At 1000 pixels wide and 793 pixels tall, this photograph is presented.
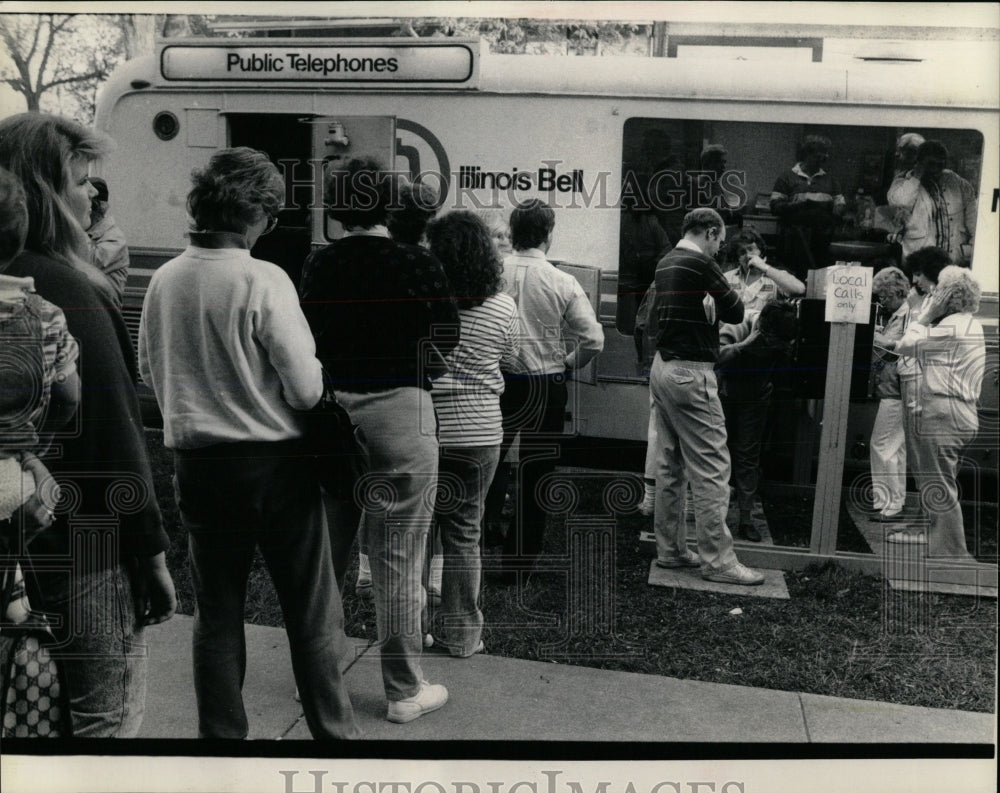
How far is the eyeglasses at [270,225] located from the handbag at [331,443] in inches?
23.0

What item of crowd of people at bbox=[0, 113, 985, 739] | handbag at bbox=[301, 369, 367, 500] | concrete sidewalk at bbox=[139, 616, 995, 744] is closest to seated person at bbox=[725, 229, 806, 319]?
crowd of people at bbox=[0, 113, 985, 739]

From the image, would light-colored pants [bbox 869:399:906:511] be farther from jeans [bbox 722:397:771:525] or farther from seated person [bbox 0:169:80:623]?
seated person [bbox 0:169:80:623]

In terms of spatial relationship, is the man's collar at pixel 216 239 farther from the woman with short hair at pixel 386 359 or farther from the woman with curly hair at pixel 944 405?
the woman with curly hair at pixel 944 405

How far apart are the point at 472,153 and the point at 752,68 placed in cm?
145

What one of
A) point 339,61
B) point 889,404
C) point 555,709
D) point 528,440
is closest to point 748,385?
point 889,404

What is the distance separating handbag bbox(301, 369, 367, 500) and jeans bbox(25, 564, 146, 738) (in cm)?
70

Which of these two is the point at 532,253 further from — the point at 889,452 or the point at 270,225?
the point at 889,452

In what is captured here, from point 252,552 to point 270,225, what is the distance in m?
1.12

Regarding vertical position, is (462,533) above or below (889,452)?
below

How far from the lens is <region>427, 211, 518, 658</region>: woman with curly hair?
13.2 feet

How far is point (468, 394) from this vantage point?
161 inches

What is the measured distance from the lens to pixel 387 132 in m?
4.39

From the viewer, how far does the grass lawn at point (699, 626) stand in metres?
4.18

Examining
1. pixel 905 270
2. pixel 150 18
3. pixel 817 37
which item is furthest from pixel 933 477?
pixel 150 18
